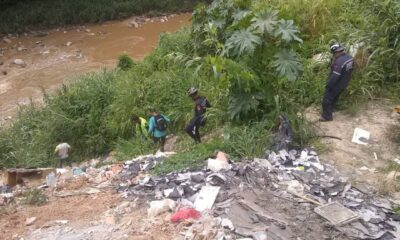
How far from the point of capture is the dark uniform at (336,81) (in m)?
5.78

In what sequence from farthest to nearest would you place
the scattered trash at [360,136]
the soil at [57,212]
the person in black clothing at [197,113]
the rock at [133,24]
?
the rock at [133,24] < the person in black clothing at [197,113] < the scattered trash at [360,136] < the soil at [57,212]

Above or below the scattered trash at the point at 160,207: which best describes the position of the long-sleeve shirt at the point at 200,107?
above

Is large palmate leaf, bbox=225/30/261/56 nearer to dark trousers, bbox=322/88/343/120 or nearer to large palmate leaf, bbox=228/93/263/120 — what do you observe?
large palmate leaf, bbox=228/93/263/120

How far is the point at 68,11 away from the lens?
17672 mm

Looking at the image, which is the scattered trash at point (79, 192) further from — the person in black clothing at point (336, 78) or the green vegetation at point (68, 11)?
the green vegetation at point (68, 11)

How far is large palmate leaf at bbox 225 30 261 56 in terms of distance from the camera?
530cm

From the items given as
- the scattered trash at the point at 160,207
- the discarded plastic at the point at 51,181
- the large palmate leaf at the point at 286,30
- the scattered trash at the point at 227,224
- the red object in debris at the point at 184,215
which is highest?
the large palmate leaf at the point at 286,30

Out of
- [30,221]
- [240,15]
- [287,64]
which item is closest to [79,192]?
[30,221]

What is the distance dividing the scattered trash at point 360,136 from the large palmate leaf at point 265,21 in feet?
5.56

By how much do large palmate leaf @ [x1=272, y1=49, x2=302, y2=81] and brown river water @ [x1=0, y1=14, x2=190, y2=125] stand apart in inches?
301

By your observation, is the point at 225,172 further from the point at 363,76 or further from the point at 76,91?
the point at 76,91

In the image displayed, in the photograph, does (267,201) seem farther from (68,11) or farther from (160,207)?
(68,11)

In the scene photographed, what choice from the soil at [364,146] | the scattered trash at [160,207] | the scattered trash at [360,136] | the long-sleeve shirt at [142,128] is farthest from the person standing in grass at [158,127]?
the scattered trash at [360,136]

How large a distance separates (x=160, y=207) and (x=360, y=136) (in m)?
2.86
